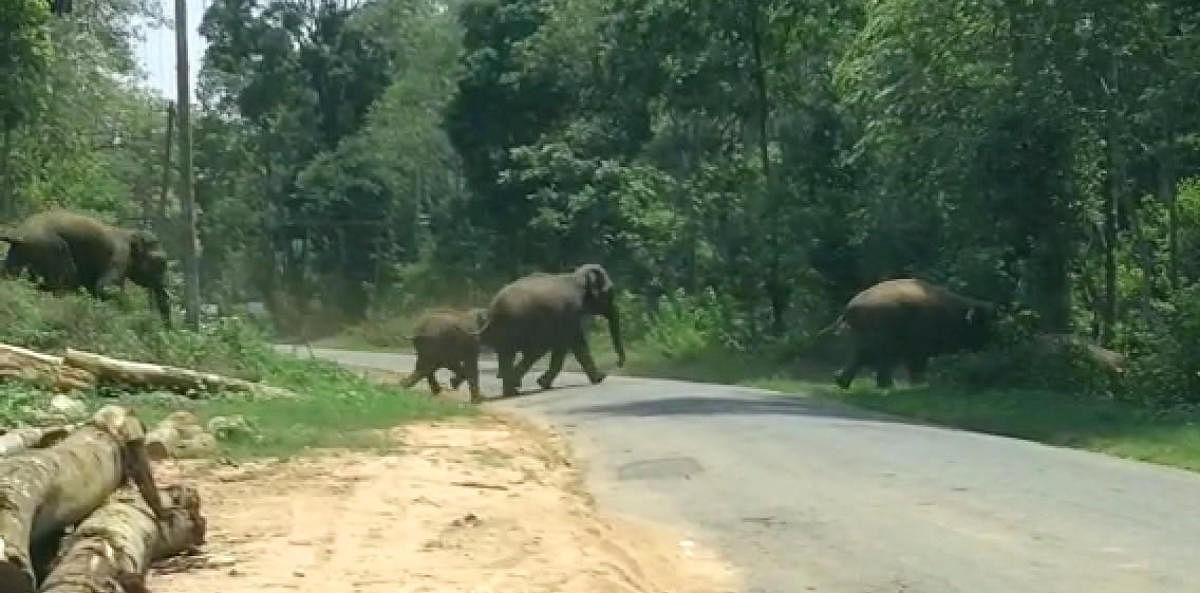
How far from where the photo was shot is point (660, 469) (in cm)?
1794

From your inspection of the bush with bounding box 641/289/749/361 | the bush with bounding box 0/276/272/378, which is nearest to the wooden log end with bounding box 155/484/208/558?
the bush with bounding box 0/276/272/378

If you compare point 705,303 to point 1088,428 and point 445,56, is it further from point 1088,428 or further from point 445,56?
point 445,56

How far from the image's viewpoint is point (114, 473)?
11.2 meters

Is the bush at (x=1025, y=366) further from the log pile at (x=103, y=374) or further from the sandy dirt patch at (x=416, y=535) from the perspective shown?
the log pile at (x=103, y=374)

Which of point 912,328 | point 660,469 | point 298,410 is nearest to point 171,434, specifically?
point 298,410

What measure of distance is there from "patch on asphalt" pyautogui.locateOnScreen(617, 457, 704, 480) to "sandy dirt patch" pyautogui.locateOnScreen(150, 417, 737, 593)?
1.79 ft

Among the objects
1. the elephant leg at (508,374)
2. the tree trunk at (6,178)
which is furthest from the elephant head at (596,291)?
the tree trunk at (6,178)

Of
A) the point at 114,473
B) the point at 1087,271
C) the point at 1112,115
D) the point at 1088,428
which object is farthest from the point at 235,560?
the point at 1087,271

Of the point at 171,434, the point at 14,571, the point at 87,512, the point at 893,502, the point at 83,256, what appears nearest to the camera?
the point at 14,571

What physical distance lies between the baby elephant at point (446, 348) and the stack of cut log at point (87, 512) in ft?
56.4

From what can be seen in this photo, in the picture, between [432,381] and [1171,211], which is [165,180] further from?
[1171,211]

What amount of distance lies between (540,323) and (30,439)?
19407 mm

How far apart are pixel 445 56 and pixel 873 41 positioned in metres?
40.0

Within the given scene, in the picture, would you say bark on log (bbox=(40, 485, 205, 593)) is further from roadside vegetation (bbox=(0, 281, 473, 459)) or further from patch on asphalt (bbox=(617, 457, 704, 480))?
patch on asphalt (bbox=(617, 457, 704, 480))
